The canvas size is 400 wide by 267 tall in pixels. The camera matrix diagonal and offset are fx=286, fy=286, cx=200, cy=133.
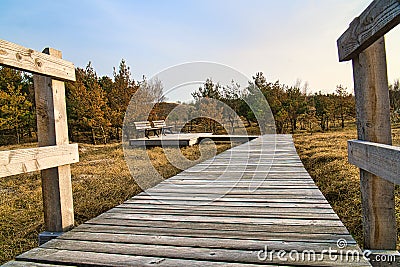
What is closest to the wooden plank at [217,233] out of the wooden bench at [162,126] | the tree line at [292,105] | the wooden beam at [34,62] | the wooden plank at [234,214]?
the wooden plank at [234,214]

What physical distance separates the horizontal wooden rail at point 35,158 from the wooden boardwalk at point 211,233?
16.6 inches

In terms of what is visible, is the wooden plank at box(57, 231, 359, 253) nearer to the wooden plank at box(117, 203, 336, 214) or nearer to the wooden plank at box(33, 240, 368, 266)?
the wooden plank at box(33, 240, 368, 266)

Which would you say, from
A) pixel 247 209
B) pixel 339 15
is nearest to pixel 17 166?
pixel 247 209

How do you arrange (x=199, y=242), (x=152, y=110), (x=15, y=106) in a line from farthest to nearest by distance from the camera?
(x=152, y=110), (x=15, y=106), (x=199, y=242)

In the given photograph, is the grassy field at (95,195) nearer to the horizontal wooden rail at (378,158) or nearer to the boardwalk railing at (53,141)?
the boardwalk railing at (53,141)

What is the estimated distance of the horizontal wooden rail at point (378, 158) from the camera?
104cm

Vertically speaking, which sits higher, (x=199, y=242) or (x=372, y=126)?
(x=372, y=126)

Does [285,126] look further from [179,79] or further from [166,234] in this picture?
[166,234]

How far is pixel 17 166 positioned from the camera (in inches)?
52.5

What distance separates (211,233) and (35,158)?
1.03 m

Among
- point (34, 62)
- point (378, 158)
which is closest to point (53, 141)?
point (34, 62)

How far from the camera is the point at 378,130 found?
4.89 ft

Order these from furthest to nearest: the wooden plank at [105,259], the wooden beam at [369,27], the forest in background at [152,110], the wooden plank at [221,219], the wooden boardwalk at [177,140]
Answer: the forest in background at [152,110], the wooden boardwalk at [177,140], the wooden plank at [221,219], the wooden plank at [105,259], the wooden beam at [369,27]

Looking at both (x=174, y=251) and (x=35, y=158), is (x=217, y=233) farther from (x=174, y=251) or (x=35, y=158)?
(x=35, y=158)
